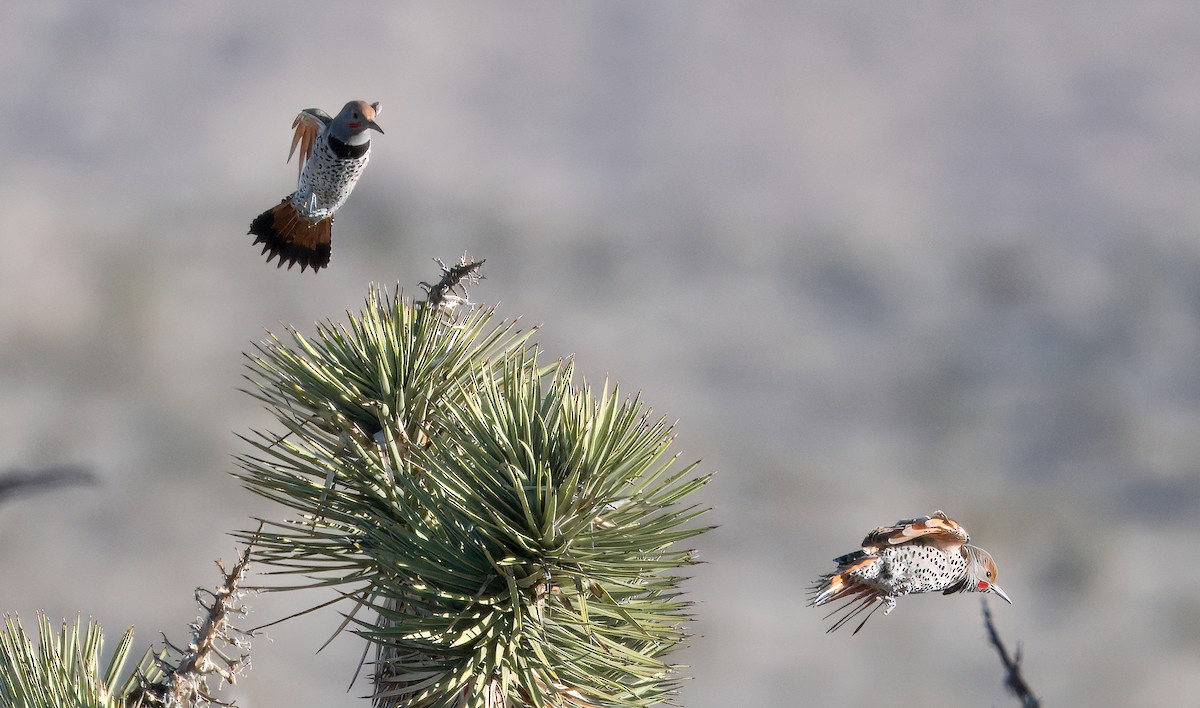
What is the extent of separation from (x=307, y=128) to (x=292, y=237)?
0.56 m

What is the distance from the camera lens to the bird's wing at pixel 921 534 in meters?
4.36

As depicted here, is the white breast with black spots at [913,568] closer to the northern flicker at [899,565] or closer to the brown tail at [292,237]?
the northern flicker at [899,565]

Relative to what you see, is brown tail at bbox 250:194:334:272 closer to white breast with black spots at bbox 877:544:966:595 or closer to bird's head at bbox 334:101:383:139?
bird's head at bbox 334:101:383:139

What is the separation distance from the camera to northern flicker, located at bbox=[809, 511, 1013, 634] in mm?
4352

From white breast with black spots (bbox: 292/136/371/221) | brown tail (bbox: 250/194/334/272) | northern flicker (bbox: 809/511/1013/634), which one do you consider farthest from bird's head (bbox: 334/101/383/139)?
northern flicker (bbox: 809/511/1013/634)

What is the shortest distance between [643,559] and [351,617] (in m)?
1.32

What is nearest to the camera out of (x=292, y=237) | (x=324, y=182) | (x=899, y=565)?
(x=899, y=565)

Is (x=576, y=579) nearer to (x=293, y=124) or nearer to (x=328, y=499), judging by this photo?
(x=328, y=499)

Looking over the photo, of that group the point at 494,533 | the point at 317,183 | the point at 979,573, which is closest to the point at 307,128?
the point at 317,183

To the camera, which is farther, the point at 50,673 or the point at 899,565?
the point at 50,673

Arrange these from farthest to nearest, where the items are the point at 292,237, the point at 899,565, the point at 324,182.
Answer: the point at 292,237, the point at 324,182, the point at 899,565

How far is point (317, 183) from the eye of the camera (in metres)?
5.05

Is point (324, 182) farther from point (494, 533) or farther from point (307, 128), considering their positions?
point (494, 533)

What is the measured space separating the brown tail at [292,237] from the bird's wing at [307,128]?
29cm
